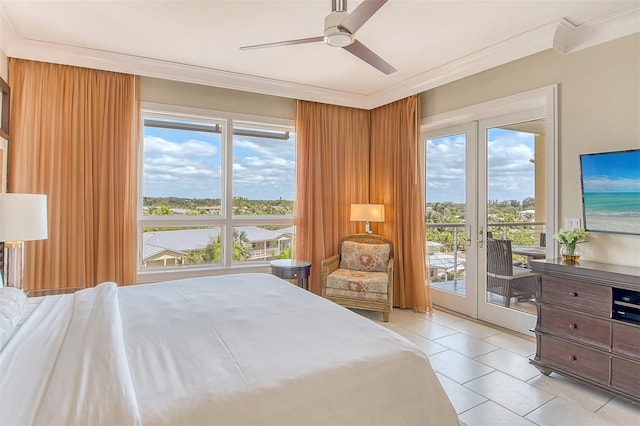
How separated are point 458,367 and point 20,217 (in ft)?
11.1

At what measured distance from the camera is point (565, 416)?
2.29 meters

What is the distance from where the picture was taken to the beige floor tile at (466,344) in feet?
10.8

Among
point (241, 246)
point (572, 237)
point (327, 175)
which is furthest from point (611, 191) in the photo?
point (241, 246)

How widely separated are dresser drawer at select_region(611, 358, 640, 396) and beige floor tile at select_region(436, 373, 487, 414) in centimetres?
88

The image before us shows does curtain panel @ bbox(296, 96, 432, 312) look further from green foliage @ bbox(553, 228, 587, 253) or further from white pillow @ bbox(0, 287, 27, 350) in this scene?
white pillow @ bbox(0, 287, 27, 350)

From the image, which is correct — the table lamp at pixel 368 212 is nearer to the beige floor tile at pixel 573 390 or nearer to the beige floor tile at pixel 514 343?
the beige floor tile at pixel 514 343

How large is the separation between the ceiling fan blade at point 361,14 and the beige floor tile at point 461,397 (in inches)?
99.6

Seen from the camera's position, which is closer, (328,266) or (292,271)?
(292,271)

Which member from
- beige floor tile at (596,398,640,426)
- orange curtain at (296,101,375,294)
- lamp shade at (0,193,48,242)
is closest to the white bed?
lamp shade at (0,193,48,242)

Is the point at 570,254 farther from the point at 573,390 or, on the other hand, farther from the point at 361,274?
the point at 361,274

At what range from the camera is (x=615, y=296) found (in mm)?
2475

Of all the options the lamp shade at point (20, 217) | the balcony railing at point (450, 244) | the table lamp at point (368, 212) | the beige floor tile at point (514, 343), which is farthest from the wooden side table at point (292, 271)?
the lamp shade at point (20, 217)

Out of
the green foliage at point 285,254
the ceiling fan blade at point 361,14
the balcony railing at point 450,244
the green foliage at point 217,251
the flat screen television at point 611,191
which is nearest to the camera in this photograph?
the ceiling fan blade at point 361,14

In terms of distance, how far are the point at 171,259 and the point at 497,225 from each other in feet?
12.5
